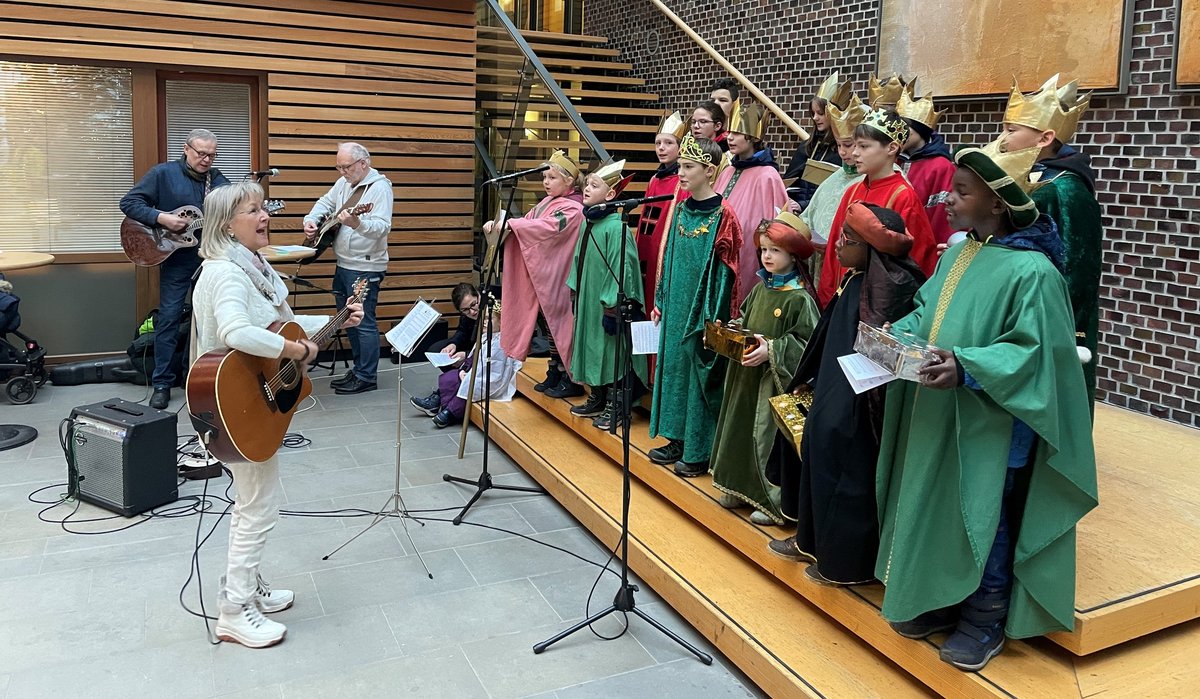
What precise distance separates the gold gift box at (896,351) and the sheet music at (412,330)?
2.21m

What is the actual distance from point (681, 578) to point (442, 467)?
2.26m

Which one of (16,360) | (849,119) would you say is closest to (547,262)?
(849,119)

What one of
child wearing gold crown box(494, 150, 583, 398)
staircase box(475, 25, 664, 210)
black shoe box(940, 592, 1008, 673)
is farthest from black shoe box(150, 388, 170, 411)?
black shoe box(940, 592, 1008, 673)

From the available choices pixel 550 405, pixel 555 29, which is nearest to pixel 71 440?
pixel 550 405

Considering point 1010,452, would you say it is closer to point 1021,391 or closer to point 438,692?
point 1021,391

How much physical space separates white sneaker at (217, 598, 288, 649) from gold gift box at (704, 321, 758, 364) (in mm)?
2032

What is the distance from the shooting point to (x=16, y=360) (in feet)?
23.1

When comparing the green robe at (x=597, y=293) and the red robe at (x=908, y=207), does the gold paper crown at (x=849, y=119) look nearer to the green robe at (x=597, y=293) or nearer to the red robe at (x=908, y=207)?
the red robe at (x=908, y=207)

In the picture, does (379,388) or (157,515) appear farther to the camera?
(379,388)

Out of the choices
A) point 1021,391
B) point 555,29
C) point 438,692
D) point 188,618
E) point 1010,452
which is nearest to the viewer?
point 1021,391

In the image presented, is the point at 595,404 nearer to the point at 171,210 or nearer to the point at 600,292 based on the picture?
the point at 600,292

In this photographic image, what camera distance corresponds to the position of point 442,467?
Result: 591 centimetres

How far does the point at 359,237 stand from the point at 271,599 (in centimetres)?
394

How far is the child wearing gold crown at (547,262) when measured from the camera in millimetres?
5801
